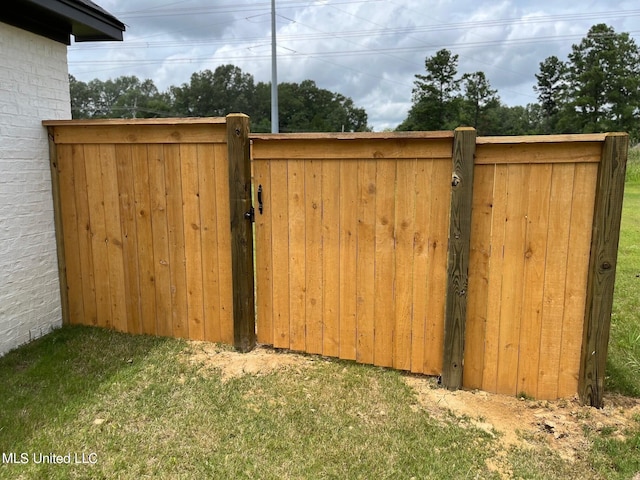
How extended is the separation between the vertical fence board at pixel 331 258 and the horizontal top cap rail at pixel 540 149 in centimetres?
91

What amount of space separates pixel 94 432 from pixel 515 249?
2.50 meters

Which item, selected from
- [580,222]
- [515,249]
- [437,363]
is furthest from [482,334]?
[580,222]

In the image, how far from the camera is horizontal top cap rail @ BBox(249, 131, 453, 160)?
282 centimetres

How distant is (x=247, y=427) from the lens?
2508mm

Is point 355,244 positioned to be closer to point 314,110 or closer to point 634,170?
point 634,170

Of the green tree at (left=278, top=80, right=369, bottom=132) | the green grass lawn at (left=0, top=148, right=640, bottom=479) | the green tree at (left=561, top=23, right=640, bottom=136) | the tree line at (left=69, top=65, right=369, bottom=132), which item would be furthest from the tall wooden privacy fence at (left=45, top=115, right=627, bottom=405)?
the green tree at (left=278, top=80, right=369, bottom=132)

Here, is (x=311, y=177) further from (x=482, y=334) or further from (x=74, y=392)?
(x=74, y=392)

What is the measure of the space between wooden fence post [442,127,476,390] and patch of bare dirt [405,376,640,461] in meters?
0.18

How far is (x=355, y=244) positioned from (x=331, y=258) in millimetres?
197

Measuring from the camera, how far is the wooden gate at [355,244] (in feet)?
9.59

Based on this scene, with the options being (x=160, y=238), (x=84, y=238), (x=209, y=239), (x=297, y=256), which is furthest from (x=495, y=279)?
(x=84, y=238)

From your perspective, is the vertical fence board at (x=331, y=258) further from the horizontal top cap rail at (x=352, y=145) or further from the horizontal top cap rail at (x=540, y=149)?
the horizontal top cap rail at (x=540, y=149)

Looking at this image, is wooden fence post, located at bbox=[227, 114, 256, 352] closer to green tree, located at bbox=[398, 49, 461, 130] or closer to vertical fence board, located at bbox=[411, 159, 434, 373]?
vertical fence board, located at bbox=[411, 159, 434, 373]

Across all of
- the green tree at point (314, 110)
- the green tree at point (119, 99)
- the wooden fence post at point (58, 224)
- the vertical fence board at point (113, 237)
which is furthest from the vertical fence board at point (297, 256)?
the green tree at point (314, 110)
